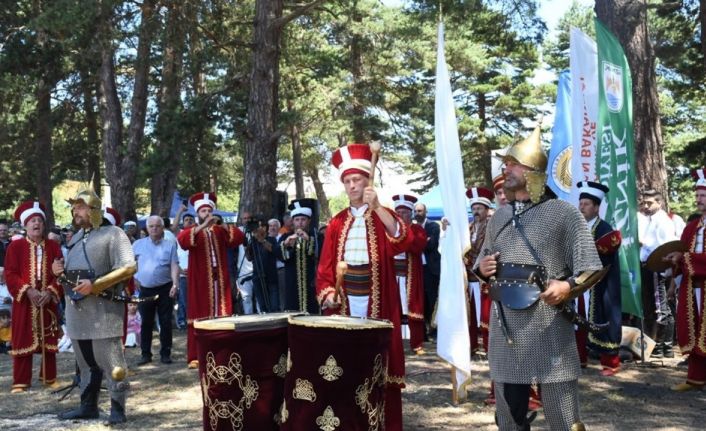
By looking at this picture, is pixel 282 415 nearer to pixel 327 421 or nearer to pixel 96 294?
pixel 327 421

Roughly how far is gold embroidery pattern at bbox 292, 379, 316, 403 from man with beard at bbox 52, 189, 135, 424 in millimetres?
2491

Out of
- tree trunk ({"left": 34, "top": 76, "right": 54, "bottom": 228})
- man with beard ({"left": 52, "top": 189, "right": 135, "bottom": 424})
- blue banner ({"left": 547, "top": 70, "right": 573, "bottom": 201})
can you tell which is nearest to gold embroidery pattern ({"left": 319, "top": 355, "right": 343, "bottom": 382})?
man with beard ({"left": 52, "top": 189, "right": 135, "bottom": 424})

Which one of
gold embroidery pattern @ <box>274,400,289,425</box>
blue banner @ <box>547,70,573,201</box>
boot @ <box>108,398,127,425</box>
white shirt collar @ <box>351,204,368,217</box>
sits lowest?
boot @ <box>108,398,127,425</box>

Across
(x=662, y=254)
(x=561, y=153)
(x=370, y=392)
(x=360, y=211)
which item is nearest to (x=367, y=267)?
(x=360, y=211)

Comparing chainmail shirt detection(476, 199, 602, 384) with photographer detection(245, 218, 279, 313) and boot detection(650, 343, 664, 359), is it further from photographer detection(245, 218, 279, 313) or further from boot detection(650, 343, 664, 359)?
photographer detection(245, 218, 279, 313)

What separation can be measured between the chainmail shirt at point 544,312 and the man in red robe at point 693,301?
410cm

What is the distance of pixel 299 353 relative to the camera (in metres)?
5.45

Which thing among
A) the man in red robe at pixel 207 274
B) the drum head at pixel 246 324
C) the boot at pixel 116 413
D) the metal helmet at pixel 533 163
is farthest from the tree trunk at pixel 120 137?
the metal helmet at pixel 533 163

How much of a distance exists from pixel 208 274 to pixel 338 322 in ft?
18.6

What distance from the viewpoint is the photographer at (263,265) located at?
12242mm

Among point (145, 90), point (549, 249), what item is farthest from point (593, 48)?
point (145, 90)

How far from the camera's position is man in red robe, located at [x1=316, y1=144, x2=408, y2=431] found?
20.0 feet

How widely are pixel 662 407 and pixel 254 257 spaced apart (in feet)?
21.1

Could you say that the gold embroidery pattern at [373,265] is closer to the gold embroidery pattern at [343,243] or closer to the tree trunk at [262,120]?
the gold embroidery pattern at [343,243]
